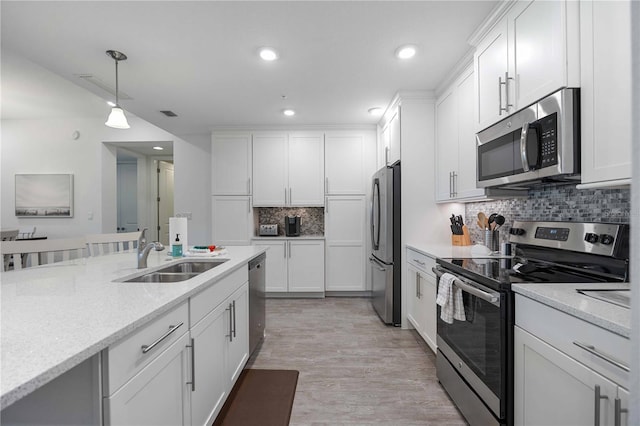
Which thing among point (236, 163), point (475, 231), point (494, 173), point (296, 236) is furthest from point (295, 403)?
point (236, 163)

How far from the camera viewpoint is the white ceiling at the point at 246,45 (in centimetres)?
197

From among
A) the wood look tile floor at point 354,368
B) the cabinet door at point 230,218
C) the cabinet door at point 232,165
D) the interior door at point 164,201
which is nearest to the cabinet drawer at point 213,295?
the wood look tile floor at point 354,368

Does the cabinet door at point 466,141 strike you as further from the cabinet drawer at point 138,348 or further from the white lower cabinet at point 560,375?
the cabinet drawer at point 138,348

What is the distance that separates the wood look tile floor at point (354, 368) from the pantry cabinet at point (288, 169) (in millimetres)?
1621

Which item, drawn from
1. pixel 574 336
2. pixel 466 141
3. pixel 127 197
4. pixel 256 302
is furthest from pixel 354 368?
pixel 127 197

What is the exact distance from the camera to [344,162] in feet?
14.9

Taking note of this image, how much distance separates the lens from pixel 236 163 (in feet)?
14.9

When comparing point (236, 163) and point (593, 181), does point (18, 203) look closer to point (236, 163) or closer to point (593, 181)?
point (236, 163)

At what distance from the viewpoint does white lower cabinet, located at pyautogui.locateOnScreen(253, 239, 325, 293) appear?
4398 millimetres

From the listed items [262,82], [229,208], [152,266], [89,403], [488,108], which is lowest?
[89,403]

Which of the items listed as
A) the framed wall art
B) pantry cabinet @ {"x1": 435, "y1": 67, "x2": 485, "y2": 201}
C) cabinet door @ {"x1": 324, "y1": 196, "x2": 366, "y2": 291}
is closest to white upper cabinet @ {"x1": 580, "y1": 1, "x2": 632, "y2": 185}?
pantry cabinet @ {"x1": 435, "y1": 67, "x2": 485, "y2": 201}

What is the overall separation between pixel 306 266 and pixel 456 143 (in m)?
2.58

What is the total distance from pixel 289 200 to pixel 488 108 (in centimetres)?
297

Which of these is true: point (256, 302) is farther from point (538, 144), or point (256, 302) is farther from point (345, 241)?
point (538, 144)
